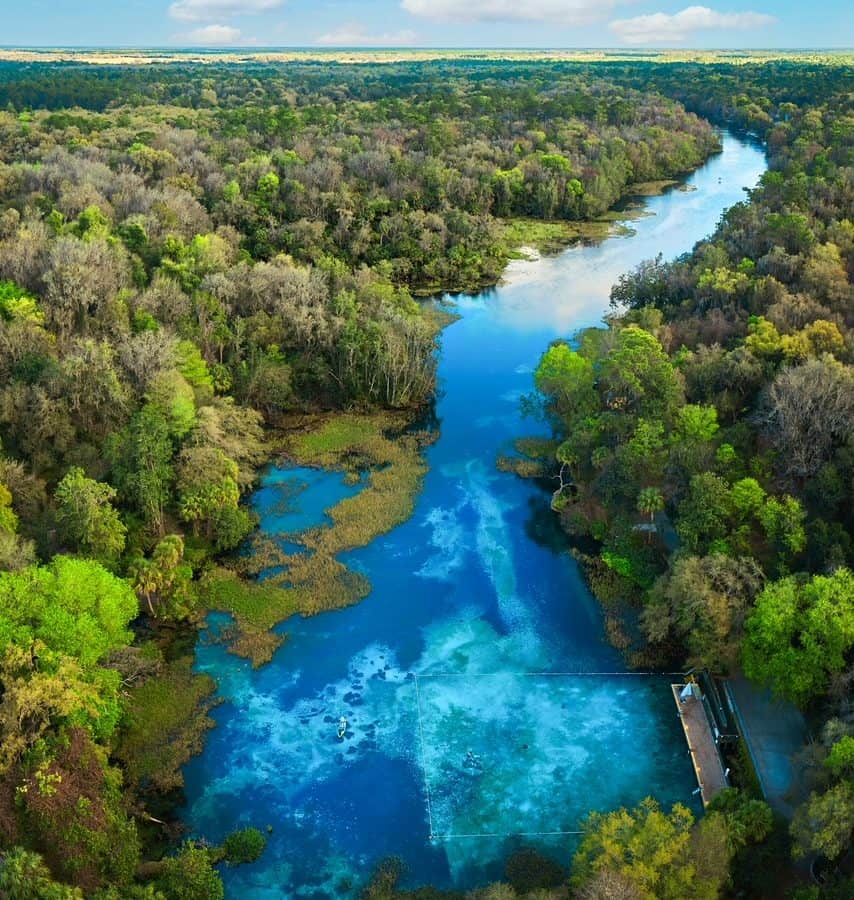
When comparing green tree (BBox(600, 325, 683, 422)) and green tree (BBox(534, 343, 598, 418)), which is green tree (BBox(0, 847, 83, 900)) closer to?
green tree (BBox(600, 325, 683, 422))

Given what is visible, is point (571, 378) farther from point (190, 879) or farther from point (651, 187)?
point (651, 187)

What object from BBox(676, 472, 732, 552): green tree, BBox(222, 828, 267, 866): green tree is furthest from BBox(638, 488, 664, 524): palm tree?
BBox(222, 828, 267, 866): green tree

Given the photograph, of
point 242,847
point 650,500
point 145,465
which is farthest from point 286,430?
point 242,847

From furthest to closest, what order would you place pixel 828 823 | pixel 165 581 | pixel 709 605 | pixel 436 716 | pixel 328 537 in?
pixel 328 537, pixel 165 581, pixel 436 716, pixel 709 605, pixel 828 823

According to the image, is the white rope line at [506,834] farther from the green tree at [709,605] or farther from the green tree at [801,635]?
the green tree at [801,635]

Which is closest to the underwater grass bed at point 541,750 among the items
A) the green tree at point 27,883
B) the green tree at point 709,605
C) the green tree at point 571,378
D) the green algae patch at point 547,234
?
the green tree at point 709,605

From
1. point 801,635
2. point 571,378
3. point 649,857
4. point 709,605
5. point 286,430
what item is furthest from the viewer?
point 286,430
